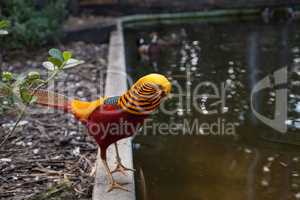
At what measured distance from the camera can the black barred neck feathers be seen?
9.38 ft

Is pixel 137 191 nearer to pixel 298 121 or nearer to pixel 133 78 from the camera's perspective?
pixel 298 121

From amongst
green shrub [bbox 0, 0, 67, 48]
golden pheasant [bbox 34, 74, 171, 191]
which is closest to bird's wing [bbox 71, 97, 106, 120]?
golden pheasant [bbox 34, 74, 171, 191]

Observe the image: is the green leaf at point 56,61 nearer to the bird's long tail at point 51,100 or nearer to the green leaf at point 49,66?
the green leaf at point 49,66

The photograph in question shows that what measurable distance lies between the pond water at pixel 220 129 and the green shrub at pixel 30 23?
1257mm

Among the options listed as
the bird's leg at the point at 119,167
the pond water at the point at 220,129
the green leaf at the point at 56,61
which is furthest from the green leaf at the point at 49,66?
the pond water at the point at 220,129

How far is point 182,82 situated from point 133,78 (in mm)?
624

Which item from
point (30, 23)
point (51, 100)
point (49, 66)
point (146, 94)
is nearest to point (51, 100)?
point (51, 100)

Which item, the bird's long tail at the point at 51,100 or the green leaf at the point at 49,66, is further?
the bird's long tail at the point at 51,100

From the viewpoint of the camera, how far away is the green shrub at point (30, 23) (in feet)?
25.6

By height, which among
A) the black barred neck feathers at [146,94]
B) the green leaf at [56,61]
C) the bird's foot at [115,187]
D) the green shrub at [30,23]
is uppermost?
the green shrub at [30,23]

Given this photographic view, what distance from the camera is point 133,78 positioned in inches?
257

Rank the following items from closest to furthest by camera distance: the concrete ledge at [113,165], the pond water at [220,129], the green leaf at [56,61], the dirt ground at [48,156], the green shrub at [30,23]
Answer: the green leaf at [56,61]
the concrete ledge at [113,165]
the dirt ground at [48,156]
the pond water at [220,129]
the green shrub at [30,23]

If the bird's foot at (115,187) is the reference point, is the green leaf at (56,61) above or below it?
above

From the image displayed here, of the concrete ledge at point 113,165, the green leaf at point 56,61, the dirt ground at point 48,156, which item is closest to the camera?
the green leaf at point 56,61
